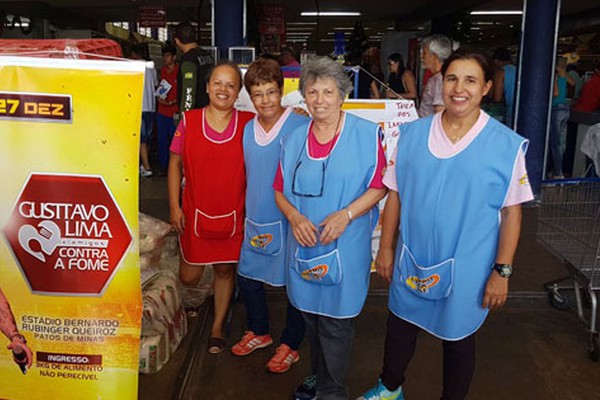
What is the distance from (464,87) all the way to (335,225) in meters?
0.67

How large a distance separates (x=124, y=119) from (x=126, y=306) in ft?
1.90

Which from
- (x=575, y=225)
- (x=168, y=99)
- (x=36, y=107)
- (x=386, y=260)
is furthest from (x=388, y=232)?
(x=168, y=99)

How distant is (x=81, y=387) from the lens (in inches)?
75.5

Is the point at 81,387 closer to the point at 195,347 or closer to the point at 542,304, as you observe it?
the point at 195,347

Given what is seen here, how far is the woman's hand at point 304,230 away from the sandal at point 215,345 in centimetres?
108

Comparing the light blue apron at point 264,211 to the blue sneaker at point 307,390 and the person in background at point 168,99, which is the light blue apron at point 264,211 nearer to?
the blue sneaker at point 307,390

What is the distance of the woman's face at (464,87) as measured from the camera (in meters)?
2.09

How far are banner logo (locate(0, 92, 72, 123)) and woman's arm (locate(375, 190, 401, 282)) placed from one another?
3.99ft

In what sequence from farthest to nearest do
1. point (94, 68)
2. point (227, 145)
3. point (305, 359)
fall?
point (305, 359) < point (227, 145) < point (94, 68)

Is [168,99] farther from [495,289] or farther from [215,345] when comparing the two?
[495,289]

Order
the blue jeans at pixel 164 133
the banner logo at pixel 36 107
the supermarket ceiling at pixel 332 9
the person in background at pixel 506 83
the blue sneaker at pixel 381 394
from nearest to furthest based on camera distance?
the banner logo at pixel 36 107 < the blue sneaker at pixel 381 394 < the person in background at pixel 506 83 < the blue jeans at pixel 164 133 < the supermarket ceiling at pixel 332 9

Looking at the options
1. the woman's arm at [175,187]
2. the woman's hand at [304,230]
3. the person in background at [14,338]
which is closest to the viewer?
the person in background at [14,338]

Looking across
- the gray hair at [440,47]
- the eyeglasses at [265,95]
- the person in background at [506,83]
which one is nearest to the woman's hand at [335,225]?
the eyeglasses at [265,95]

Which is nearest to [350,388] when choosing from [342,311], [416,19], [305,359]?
[305,359]
